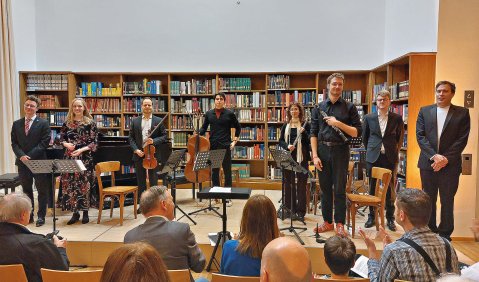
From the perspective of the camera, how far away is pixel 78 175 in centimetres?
475

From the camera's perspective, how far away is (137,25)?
24.9ft

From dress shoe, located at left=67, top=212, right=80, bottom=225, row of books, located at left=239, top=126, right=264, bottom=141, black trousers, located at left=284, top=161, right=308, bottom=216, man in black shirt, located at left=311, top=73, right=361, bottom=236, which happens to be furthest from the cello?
row of books, located at left=239, top=126, right=264, bottom=141

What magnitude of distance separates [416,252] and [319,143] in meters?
2.31

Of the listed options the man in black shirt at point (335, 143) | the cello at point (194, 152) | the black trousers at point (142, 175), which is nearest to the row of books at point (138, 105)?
the cello at point (194, 152)

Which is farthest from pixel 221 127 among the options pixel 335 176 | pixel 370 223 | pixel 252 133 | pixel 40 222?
pixel 40 222

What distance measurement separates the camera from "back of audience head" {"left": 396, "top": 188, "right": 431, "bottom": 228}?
1.96m

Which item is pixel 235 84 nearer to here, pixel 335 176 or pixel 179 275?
pixel 335 176

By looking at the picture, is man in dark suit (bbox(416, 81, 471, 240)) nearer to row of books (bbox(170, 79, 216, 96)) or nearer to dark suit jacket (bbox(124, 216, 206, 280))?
dark suit jacket (bbox(124, 216, 206, 280))

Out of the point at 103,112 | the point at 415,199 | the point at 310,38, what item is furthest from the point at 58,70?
the point at 415,199

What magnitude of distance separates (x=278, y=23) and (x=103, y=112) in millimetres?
3943

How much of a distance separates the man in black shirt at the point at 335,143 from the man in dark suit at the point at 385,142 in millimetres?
725

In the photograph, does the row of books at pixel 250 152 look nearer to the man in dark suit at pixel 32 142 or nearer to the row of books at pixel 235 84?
the row of books at pixel 235 84

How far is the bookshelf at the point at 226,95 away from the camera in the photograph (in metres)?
7.23

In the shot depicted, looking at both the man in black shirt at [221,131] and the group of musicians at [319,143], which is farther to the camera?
the man in black shirt at [221,131]
